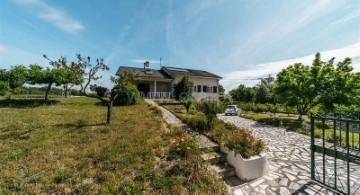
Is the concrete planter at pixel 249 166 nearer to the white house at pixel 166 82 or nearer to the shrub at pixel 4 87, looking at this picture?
the white house at pixel 166 82

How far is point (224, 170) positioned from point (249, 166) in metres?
0.63

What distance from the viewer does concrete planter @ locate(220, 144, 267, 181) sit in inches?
173

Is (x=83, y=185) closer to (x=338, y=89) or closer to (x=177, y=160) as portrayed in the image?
(x=177, y=160)

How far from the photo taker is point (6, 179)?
3.62m

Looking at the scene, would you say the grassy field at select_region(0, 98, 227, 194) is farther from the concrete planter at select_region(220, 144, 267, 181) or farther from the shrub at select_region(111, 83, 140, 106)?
the shrub at select_region(111, 83, 140, 106)

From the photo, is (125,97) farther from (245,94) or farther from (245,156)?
(245,94)

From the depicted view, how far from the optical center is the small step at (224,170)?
176 inches

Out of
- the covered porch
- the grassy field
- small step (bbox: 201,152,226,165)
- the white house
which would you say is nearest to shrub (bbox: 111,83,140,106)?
the white house

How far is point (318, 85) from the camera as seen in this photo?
12812 mm

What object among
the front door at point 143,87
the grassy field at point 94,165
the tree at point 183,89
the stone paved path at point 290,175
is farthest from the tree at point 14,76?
the stone paved path at point 290,175

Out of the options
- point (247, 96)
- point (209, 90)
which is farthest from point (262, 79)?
point (209, 90)

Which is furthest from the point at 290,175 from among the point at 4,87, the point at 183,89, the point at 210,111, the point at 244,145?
the point at 4,87

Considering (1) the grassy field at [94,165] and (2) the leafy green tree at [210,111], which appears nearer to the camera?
(1) the grassy field at [94,165]

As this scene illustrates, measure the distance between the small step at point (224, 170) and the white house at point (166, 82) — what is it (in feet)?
59.6
